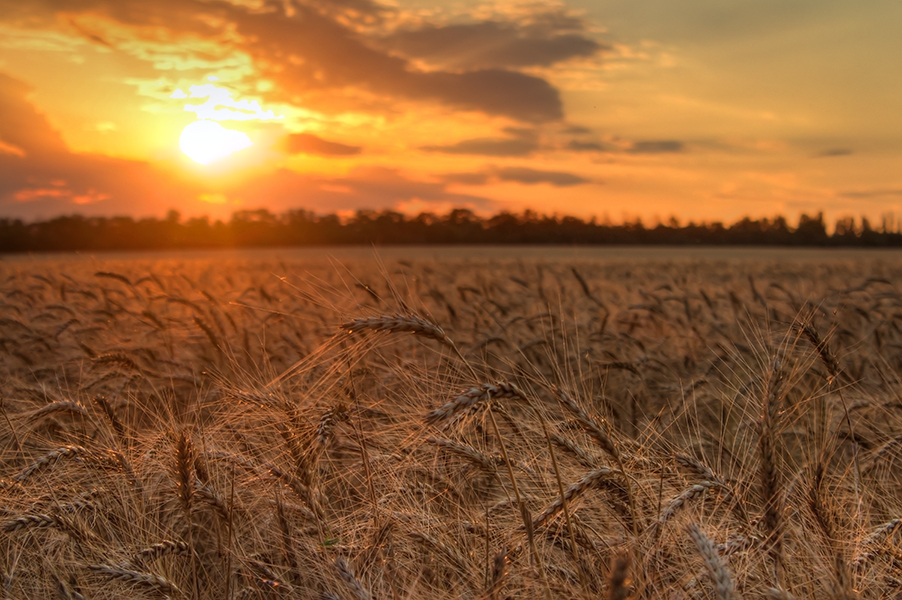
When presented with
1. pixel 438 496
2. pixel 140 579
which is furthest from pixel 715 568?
pixel 140 579

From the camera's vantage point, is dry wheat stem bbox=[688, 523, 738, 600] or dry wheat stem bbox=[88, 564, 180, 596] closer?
dry wheat stem bbox=[688, 523, 738, 600]

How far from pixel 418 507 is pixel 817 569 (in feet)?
4.03

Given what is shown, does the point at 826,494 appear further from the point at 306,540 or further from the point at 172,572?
the point at 172,572

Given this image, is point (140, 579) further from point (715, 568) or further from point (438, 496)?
point (715, 568)

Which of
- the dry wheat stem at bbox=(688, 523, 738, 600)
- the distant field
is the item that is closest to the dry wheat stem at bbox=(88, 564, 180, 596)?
the distant field

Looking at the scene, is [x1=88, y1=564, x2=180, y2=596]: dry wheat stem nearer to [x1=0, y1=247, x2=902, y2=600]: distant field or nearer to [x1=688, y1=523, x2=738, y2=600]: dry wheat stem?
[x1=0, y1=247, x2=902, y2=600]: distant field

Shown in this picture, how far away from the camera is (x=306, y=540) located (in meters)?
2.04

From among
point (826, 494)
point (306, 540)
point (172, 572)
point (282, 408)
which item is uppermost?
point (282, 408)

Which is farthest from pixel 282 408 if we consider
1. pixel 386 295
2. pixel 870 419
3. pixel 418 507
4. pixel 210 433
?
pixel 386 295

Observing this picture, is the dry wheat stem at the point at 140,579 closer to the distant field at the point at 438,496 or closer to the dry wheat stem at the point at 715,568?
the distant field at the point at 438,496

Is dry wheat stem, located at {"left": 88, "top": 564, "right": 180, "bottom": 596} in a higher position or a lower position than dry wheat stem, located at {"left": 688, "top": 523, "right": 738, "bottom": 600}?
lower

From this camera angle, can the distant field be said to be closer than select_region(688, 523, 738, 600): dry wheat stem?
No

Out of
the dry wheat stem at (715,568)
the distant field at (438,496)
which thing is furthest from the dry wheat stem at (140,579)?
the dry wheat stem at (715,568)

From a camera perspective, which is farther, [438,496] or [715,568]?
[438,496]
